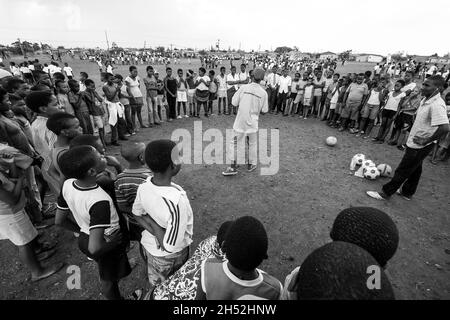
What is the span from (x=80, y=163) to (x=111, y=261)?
1.02 metres

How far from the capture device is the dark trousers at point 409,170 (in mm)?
4055

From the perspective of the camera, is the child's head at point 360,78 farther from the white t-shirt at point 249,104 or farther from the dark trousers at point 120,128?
the dark trousers at point 120,128

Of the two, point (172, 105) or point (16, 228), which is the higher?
point (172, 105)

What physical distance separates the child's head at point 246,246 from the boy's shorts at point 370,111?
8.56 m

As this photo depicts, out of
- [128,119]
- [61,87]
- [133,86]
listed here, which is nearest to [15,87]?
[61,87]

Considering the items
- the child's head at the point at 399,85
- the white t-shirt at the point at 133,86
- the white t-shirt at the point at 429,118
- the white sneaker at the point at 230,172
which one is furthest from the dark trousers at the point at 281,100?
the white t-shirt at the point at 429,118

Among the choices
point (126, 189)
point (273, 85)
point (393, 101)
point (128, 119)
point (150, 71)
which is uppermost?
point (150, 71)

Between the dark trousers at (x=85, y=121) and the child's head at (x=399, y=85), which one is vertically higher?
the child's head at (x=399, y=85)

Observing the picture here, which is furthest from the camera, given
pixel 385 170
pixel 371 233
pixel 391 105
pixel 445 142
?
pixel 391 105

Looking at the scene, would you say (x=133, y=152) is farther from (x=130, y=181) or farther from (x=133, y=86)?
(x=133, y=86)

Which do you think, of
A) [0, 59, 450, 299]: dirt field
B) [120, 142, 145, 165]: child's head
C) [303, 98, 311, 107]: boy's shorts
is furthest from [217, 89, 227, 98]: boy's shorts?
[120, 142, 145, 165]: child's head

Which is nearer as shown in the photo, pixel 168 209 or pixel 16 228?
pixel 168 209

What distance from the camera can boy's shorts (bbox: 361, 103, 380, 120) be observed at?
7914 millimetres

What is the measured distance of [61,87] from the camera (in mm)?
5527
